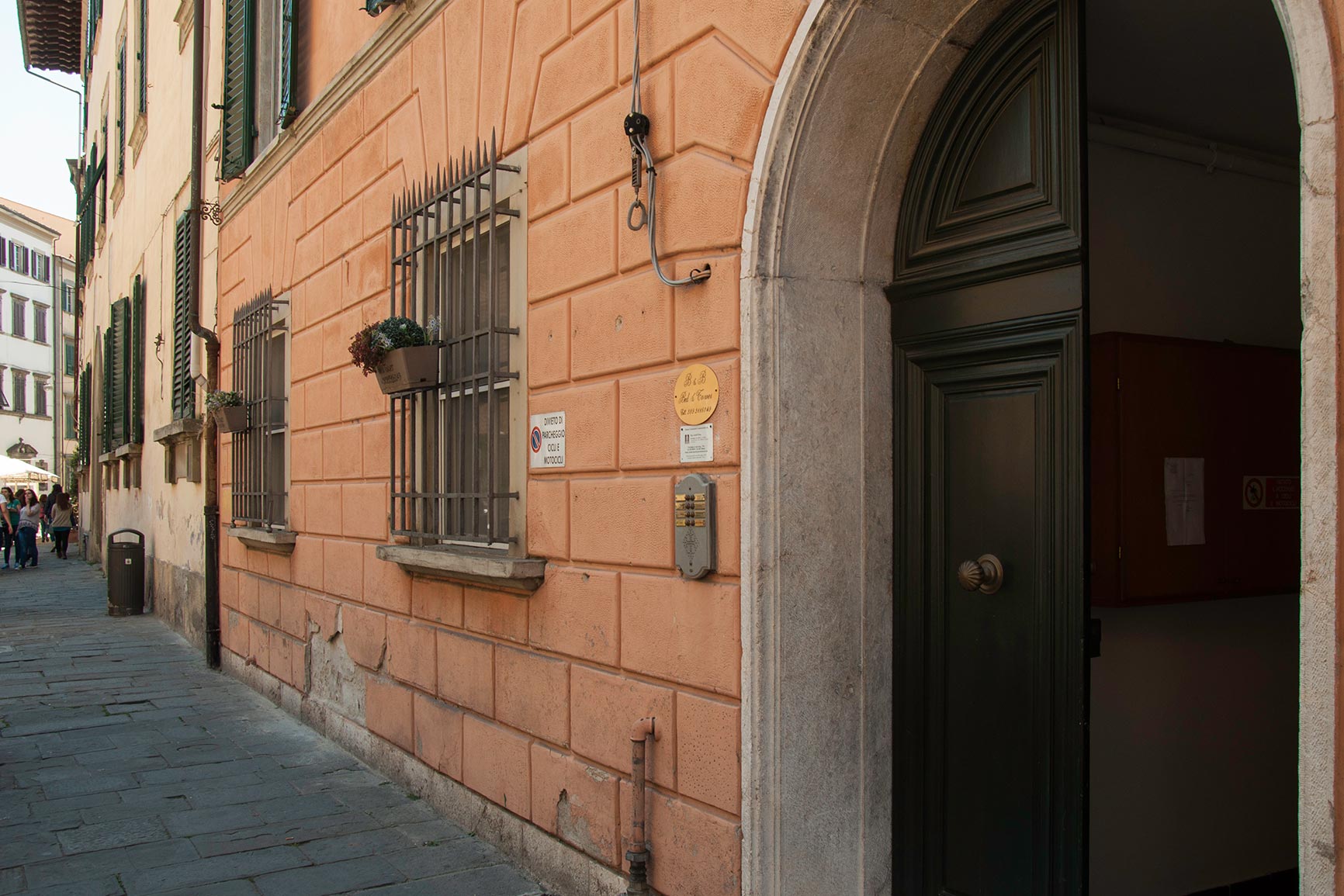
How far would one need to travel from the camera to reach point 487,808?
4969 millimetres

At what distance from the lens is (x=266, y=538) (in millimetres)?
7918

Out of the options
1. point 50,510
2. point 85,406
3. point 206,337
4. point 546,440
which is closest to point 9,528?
point 85,406

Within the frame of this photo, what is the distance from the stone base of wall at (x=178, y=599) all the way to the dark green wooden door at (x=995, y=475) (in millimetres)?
8641

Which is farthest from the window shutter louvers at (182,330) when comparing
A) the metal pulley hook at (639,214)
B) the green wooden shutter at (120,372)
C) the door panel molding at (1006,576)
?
the door panel molding at (1006,576)

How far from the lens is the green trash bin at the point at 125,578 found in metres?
14.1

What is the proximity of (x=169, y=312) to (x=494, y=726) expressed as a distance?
9.85 metres

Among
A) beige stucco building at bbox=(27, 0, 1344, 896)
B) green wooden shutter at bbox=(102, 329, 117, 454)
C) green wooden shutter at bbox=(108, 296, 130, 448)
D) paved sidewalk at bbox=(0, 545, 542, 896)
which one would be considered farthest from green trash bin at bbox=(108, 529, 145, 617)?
beige stucco building at bbox=(27, 0, 1344, 896)

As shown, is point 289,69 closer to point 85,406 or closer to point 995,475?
point 995,475

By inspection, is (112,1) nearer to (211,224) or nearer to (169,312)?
(169,312)

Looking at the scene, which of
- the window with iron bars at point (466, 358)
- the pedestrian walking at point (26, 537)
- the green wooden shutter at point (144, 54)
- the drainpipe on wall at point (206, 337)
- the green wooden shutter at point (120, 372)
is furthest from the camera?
the pedestrian walking at point (26, 537)

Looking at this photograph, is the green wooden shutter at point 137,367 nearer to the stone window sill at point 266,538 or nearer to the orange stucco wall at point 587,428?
the stone window sill at point 266,538

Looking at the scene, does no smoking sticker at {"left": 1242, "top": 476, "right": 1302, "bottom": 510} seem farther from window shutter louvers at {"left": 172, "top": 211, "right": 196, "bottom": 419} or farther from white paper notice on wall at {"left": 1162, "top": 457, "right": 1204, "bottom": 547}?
window shutter louvers at {"left": 172, "top": 211, "right": 196, "bottom": 419}

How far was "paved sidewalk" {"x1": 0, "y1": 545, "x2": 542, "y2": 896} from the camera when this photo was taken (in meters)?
4.50

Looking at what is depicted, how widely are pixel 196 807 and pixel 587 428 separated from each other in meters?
3.02
